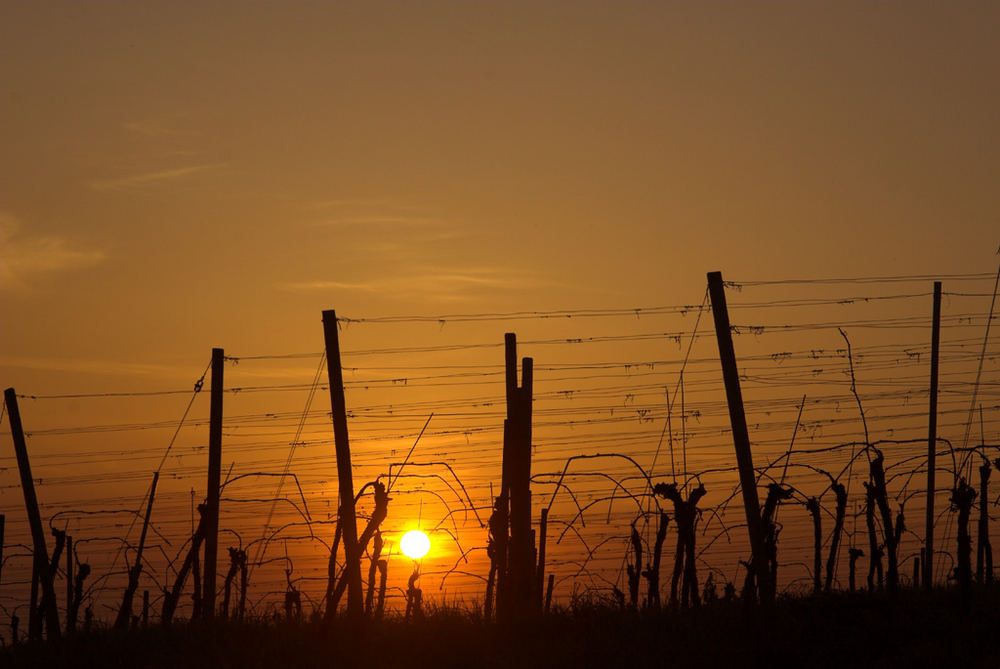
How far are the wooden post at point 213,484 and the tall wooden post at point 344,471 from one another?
2.78 meters

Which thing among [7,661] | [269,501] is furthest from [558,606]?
[7,661]

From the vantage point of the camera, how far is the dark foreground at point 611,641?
11.9 metres

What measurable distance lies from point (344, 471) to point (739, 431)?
A: 5060 mm

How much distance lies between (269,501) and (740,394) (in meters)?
7.22

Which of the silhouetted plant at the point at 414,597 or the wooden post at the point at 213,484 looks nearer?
the silhouetted plant at the point at 414,597

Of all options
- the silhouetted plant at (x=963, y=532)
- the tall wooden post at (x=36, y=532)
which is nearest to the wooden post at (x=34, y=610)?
the tall wooden post at (x=36, y=532)

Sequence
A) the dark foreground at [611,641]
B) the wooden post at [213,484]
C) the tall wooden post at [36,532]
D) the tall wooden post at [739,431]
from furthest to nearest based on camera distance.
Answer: the tall wooden post at [36,532], the wooden post at [213,484], the tall wooden post at [739,431], the dark foreground at [611,641]

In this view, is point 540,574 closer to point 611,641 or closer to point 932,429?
point 611,641

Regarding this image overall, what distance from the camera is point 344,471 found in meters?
14.5

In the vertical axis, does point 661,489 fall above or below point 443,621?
above

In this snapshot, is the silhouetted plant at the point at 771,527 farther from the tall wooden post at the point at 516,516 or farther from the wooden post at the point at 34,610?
the wooden post at the point at 34,610

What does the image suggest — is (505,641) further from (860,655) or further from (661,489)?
(860,655)

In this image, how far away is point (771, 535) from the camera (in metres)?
14.3

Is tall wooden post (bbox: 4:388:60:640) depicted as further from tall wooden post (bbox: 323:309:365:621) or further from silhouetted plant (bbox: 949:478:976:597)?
silhouetted plant (bbox: 949:478:976:597)
